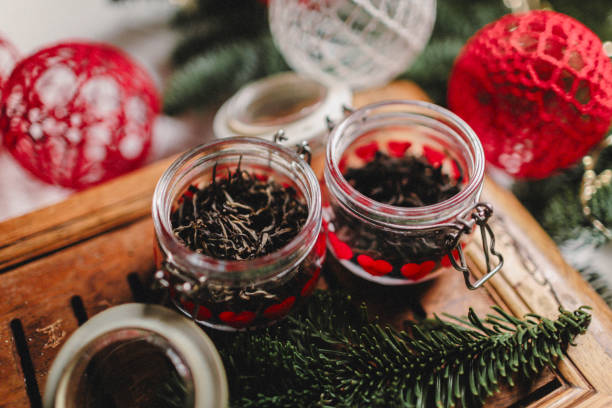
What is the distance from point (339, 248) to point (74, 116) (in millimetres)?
382

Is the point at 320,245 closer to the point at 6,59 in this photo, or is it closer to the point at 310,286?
the point at 310,286

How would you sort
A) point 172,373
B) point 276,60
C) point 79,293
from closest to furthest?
point 172,373
point 79,293
point 276,60

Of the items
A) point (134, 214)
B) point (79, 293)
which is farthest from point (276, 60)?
point (79, 293)

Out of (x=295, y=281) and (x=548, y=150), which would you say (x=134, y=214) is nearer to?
(x=295, y=281)

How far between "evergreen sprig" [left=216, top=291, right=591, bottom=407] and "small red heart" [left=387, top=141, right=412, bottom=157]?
24 centimetres

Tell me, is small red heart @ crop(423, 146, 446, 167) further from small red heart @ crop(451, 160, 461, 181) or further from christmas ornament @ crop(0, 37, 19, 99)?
christmas ornament @ crop(0, 37, 19, 99)

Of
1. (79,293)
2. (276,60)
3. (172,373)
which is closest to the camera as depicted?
(172,373)

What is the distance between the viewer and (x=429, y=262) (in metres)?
0.56

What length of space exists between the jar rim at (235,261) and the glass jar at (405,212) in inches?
1.5

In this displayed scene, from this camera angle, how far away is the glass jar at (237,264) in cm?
47

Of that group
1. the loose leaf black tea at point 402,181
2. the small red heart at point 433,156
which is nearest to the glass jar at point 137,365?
the loose leaf black tea at point 402,181

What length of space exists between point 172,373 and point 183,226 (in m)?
0.15

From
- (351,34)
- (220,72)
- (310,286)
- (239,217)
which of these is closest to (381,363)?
(310,286)

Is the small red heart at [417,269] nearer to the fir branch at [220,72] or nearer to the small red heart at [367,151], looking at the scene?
the small red heart at [367,151]
